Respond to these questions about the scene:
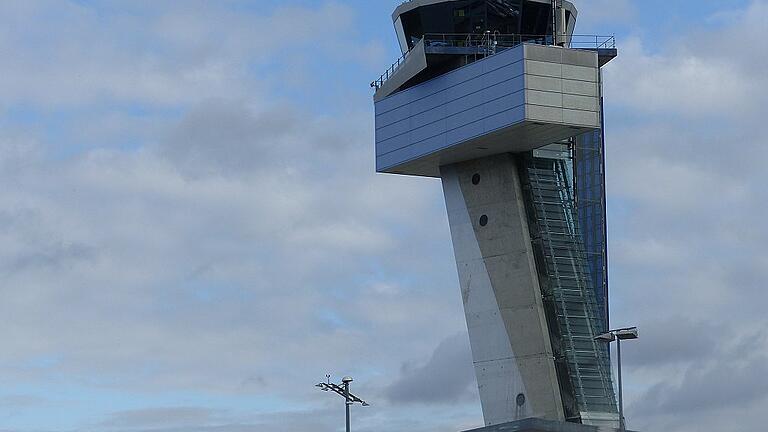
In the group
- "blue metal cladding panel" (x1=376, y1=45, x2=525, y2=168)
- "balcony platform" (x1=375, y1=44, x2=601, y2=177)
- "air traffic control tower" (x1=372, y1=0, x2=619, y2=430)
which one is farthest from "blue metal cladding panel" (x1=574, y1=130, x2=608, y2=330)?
"blue metal cladding panel" (x1=376, y1=45, x2=525, y2=168)

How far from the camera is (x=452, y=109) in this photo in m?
71.1

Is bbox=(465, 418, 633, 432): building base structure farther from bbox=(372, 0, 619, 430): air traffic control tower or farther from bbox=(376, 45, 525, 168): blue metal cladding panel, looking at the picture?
bbox=(376, 45, 525, 168): blue metal cladding panel

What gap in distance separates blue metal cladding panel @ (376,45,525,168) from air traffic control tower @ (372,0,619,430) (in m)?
0.08

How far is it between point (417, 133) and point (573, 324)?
Answer: 1226 cm

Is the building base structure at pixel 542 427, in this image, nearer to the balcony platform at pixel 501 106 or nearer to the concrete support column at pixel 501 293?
the concrete support column at pixel 501 293

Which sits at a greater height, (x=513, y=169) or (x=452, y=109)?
(x=452, y=109)

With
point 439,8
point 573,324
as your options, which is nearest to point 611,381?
point 573,324

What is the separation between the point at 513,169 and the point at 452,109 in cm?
435

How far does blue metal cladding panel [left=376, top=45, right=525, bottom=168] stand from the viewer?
224 ft

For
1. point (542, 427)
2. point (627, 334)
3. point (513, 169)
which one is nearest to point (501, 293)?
point (513, 169)

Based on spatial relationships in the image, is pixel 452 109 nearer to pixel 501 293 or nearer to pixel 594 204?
pixel 501 293

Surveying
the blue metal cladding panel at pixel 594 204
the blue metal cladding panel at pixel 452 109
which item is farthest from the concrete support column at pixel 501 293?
the blue metal cladding panel at pixel 594 204

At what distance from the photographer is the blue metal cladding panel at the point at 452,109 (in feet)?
224

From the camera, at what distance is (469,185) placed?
73.3m
